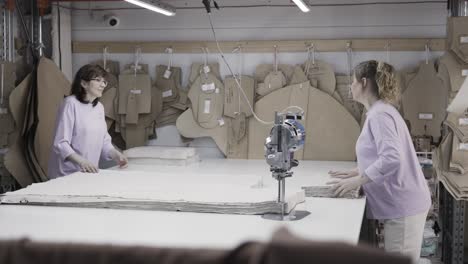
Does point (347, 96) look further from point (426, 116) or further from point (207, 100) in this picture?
point (207, 100)

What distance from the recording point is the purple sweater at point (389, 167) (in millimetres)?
3156

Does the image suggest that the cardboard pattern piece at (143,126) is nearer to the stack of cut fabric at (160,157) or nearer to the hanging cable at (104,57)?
the hanging cable at (104,57)

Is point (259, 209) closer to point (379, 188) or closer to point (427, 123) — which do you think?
point (379, 188)

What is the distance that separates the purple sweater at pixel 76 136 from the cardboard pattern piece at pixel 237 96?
1383mm

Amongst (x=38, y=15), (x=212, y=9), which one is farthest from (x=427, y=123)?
(x=38, y=15)

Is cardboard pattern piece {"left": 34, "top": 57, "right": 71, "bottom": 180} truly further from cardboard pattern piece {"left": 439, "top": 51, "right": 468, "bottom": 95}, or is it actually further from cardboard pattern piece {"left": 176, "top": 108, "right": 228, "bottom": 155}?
cardboard pattern piece {"left": 439, "top": 51, "right": 468, "bottom": 95}

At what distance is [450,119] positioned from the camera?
4.72 meters

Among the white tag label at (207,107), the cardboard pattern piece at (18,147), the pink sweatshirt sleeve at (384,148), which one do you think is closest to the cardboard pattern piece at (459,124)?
the pink sweatshirt sleeve at (384,148)

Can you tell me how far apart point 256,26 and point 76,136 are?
2.13 metres

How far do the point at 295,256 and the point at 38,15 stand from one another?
18.6 ft

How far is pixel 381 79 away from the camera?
3.31 m

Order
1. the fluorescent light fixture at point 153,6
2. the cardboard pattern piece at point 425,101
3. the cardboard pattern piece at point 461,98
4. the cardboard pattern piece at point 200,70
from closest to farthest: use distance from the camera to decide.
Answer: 1. the cardboard pattern piece at point 461,98
2. the fluorescent light fixture at point 153,6
3. the cardboard pattern piece at point 425,101
4. the cardboard pattern piece at point 200,70

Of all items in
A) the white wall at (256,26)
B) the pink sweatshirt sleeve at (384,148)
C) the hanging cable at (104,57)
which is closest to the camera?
the pink sweatshirt sleeve at (384,148)

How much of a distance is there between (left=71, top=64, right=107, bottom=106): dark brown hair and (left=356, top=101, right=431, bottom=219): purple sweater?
2030 mm
